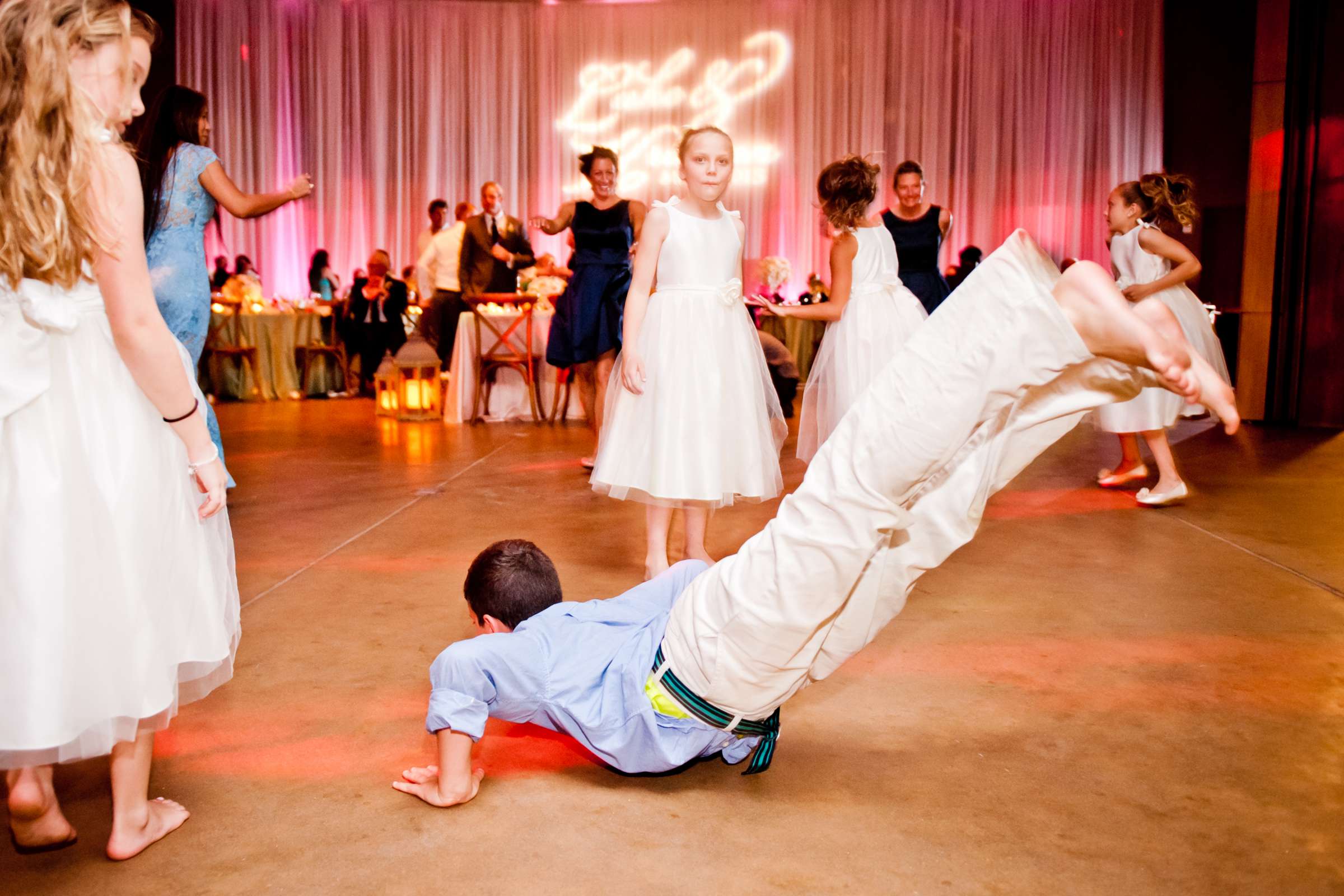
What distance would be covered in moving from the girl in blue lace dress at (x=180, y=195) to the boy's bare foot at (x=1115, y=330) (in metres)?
2.67

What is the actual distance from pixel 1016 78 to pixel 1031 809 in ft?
38.6

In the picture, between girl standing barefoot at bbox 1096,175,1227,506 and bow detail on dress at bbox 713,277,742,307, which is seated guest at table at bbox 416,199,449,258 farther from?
bow detail on dress at bbox 713,277,742,307

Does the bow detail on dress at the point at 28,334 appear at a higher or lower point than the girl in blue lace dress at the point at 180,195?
lower

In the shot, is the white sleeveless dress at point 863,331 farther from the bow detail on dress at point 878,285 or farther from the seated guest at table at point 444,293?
the seated guest at table at point 444,293

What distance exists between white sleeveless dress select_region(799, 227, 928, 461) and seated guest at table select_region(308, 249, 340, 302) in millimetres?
8179

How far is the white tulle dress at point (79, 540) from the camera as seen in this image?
4.22 ft

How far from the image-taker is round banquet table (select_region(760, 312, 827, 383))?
9.72 m

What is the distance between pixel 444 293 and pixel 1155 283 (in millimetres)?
5463

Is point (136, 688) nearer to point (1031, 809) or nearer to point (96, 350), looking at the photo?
point (96, 350)

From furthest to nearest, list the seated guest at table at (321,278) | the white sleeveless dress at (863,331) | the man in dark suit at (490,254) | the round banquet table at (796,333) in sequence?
the seated guest at table at (321,278)
the round banquet table at (796,333)
the man in dark suit at (490,254)
the white sleeveless dress at (863,331)

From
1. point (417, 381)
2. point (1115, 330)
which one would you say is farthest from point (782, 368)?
point (1115, 330)

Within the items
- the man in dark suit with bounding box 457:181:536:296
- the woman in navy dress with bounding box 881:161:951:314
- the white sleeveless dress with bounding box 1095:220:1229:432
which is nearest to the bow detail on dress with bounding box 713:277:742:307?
the white sleeveless dress with bounding box 1095:220:1229:432

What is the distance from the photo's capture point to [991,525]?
3.82m

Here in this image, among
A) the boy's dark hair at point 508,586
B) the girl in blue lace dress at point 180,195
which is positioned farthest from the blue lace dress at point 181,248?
the boy's dark hair at point 508,586
